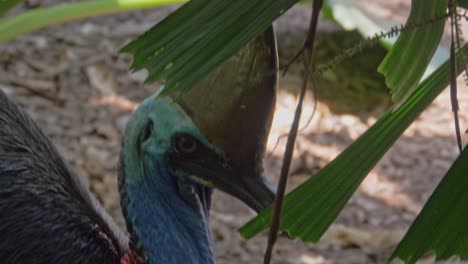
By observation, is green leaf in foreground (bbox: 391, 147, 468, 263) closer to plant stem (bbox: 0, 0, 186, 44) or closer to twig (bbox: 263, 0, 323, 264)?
twig (bbox: 263, 0, 323, 264)

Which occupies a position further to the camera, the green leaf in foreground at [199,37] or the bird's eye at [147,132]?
the bird's eye at [147,132]

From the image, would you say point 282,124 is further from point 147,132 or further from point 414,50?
point 414,50

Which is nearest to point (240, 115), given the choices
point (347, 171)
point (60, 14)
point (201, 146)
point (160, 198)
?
point (201, 146)

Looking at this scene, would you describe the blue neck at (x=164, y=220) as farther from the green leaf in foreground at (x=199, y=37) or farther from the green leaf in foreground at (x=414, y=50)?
the green leaf in foreground at (x=199, y=37)

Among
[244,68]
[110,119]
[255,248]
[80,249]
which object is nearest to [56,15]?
[110,119]

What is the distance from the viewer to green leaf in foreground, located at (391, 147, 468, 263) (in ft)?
3.64

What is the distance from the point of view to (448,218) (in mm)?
1122

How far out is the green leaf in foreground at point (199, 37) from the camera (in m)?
1.00

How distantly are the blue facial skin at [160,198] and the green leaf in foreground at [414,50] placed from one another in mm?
645

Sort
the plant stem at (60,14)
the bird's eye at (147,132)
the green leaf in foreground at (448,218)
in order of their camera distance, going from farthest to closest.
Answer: the plant stem at (60,14), the bird's eye at (147,132), the green leaf in foreground at (448,218)

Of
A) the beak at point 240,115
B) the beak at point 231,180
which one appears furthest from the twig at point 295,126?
the beak at point 231,180

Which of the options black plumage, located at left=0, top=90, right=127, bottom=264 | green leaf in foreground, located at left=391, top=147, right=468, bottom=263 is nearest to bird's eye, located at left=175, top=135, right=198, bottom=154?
black plumage, located at left=0, top=90, right=127, bottom=264

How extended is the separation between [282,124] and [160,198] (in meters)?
1.79

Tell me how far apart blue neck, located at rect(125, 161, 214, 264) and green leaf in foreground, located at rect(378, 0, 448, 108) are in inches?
29.8
